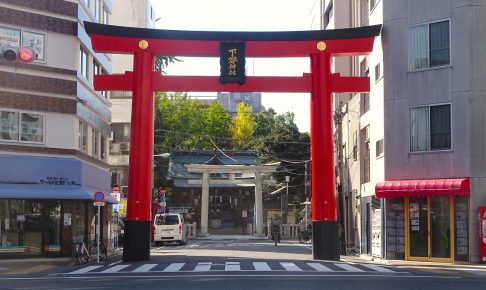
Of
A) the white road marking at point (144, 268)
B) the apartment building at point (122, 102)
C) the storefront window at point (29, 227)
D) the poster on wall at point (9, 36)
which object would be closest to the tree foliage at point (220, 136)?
the apartment building at point (122, 102)

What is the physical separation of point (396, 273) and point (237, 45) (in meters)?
11.8

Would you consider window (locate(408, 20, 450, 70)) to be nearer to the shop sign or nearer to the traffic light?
the traffic light

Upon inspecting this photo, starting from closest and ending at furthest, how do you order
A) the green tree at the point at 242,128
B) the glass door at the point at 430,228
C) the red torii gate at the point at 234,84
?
the glass door at the point at 430,228
the red torii gate at the point at 234,84
the green tree at the point at 242,128

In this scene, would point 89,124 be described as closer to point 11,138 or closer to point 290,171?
point 11,138

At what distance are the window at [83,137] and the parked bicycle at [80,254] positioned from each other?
223 inches

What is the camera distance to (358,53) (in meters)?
Result: 27.6

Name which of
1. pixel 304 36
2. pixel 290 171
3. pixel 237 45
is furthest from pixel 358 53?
pixel 290 171

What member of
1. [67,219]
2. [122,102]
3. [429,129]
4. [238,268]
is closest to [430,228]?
[429,129]

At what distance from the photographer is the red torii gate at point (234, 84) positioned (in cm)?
2609

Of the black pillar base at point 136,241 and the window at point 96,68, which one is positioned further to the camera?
the window at point 96,68

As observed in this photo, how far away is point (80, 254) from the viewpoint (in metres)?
26.2

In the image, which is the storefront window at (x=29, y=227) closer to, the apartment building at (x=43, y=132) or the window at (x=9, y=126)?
the apartment building at (x=43, y=132)

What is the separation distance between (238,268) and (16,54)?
13.1m

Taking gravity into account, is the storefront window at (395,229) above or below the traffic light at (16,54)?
below
